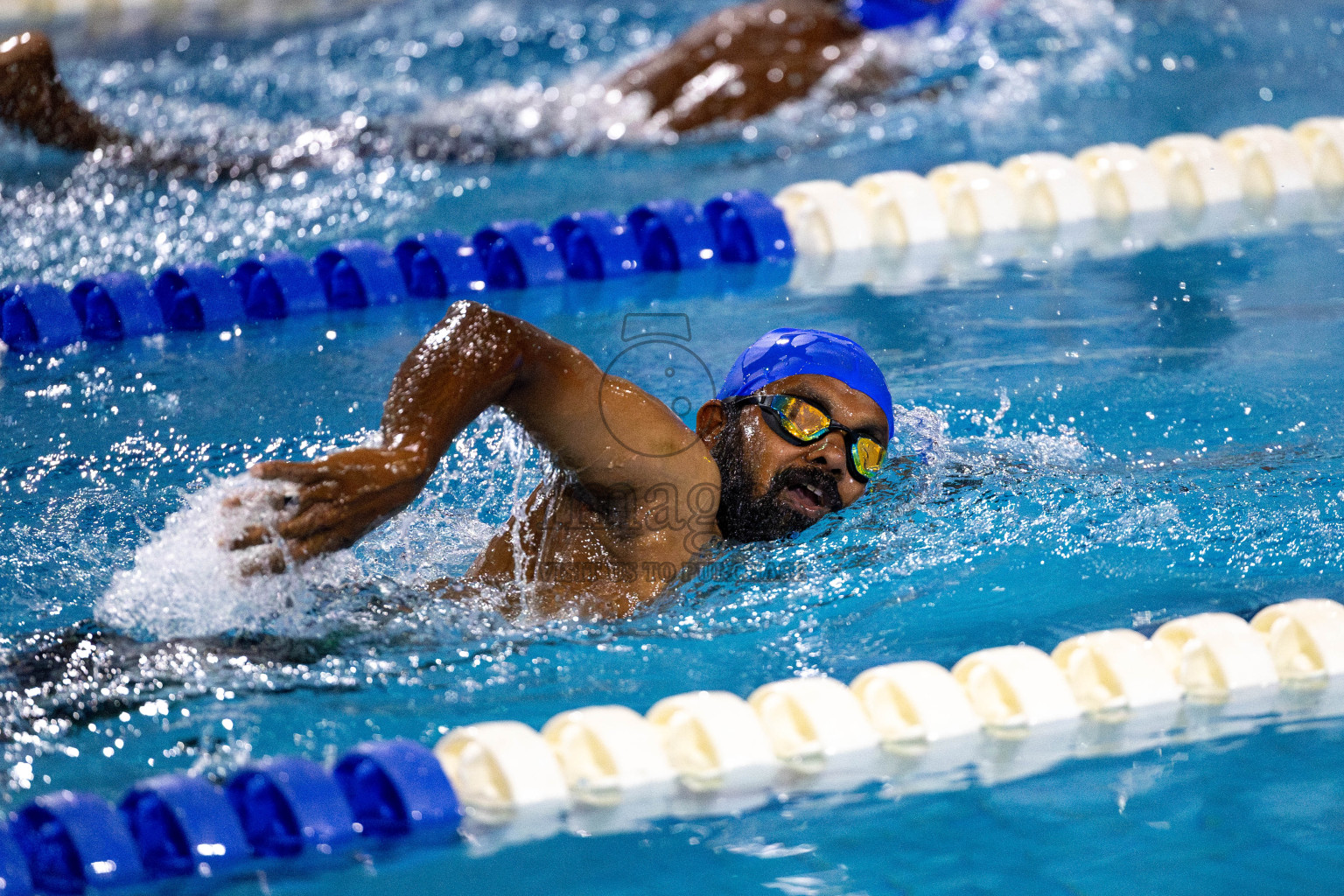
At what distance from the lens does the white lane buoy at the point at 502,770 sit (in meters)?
2.08

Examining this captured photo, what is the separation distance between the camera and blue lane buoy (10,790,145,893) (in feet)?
6.11

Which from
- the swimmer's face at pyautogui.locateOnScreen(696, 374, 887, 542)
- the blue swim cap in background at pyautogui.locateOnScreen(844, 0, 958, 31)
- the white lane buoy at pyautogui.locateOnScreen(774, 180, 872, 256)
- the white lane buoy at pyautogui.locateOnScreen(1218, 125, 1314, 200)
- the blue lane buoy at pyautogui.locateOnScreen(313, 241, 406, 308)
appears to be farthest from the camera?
the blue swim cap in background at pyautogui.locateOnScreen(844, 0, 958, 31)

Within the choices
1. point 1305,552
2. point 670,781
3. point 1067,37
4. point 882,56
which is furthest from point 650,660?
point 1067,37

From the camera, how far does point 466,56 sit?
730 cm

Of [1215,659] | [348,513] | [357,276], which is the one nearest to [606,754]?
[348,513]

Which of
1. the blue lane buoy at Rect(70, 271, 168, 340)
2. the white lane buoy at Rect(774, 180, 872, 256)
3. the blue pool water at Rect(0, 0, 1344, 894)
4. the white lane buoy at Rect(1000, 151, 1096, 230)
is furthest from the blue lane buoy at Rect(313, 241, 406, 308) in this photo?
the white lane buoy at Rect(1000, 151, 1096, 230)

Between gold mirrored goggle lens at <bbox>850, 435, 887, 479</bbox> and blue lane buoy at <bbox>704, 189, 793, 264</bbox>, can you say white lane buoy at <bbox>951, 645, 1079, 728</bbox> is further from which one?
blue lane buoy at <bbox>704, 189, 793, 264</bbox>

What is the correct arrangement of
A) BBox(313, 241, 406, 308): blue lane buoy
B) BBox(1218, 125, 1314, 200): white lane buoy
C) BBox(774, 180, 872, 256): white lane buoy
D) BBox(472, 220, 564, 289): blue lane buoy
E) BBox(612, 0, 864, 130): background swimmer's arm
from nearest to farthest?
BBox(313, 241, 406, 308): blue lane buoy → BBox(472, 220, 564, 289): blue lane buoy → BBox(774, 180, 872, 256): white lane buoy → BBox(1218, 125, 1314, 200): white lane buoy → BBox(612, 0, 864, 130): background swimmer's arm

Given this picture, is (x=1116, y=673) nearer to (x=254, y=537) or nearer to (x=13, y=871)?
(x=254, y=537)

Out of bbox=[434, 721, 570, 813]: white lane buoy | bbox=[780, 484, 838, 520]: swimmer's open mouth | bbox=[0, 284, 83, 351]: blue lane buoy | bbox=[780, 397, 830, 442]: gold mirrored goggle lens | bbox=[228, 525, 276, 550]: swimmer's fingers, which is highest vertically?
bbox=[0, 284, 83, 351]: blue lane buoy

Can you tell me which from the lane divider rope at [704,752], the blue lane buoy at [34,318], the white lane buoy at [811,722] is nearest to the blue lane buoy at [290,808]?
the lane divider rope at [704,752]

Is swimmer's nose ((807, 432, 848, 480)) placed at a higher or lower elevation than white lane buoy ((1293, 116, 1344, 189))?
lower

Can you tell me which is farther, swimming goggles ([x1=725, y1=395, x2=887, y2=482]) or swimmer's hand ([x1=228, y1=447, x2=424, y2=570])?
swimming goggles ([x1=725, y1=395, x2=887, y2=482])

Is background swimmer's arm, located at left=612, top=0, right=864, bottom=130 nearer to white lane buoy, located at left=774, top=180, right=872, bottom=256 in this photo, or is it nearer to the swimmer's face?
white lane buoy, located at left=774, top=180, right=872, bottom=256
